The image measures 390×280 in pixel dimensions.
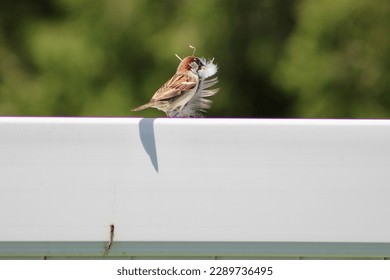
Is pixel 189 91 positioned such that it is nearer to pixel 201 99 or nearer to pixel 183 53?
pixel 201 99

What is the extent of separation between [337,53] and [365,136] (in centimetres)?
448

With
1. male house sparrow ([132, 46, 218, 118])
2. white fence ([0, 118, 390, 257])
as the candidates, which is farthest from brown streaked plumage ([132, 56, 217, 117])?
white fence ([0, 118, 390, 257])

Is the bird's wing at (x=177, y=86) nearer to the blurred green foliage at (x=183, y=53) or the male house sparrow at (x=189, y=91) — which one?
the male house sparrow at (x=189, y=91)

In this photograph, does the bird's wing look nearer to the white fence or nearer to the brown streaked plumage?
the brown streaked plumage

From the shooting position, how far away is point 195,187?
1860 millimetres

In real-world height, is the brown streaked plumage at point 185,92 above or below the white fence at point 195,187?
above

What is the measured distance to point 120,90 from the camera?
20.3 feet

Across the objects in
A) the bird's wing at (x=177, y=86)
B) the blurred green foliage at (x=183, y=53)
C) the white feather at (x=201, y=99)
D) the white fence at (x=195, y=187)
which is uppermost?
the blurred green foliage at (x=183, y=53)

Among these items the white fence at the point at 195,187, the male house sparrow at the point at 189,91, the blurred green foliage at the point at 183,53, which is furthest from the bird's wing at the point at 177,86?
the blurred green foliage at the point at 183,53

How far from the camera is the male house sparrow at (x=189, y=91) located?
3.06m

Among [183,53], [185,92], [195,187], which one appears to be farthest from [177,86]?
[183,53]

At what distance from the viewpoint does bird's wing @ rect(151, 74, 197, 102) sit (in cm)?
315

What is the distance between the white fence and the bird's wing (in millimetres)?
1269
